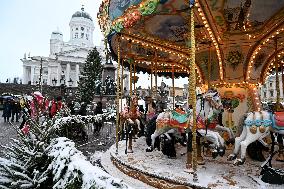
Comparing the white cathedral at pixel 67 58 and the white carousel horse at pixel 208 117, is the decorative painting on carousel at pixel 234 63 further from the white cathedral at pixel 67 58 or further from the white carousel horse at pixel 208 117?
the white cathedral at pixel 67 58

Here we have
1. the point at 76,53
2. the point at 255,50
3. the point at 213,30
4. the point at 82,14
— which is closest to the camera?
the point at 213,30

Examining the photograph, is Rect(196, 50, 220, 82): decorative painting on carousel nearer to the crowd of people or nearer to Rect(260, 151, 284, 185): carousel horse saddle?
Rect(260, 151, 284, 185): carousel horse saddle

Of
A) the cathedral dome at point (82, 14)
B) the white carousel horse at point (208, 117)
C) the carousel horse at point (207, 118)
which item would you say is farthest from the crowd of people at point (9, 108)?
the cathedral dome at point (82, 14)

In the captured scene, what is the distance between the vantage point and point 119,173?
Answer: 660 cm

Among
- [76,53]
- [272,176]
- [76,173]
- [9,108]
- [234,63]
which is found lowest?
[272,176]

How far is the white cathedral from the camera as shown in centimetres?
8119

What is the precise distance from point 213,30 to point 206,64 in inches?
82.2

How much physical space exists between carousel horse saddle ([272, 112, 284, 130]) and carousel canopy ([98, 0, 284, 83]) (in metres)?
2.68

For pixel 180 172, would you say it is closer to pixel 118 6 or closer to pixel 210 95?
pixel 210 95

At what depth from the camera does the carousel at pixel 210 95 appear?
217 inches

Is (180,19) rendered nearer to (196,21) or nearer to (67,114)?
(196,21)

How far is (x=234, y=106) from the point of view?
28.1 feet

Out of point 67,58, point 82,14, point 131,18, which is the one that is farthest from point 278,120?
point 82,14

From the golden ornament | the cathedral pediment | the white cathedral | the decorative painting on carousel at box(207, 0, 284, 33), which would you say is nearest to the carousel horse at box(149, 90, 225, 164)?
the golden ornament
